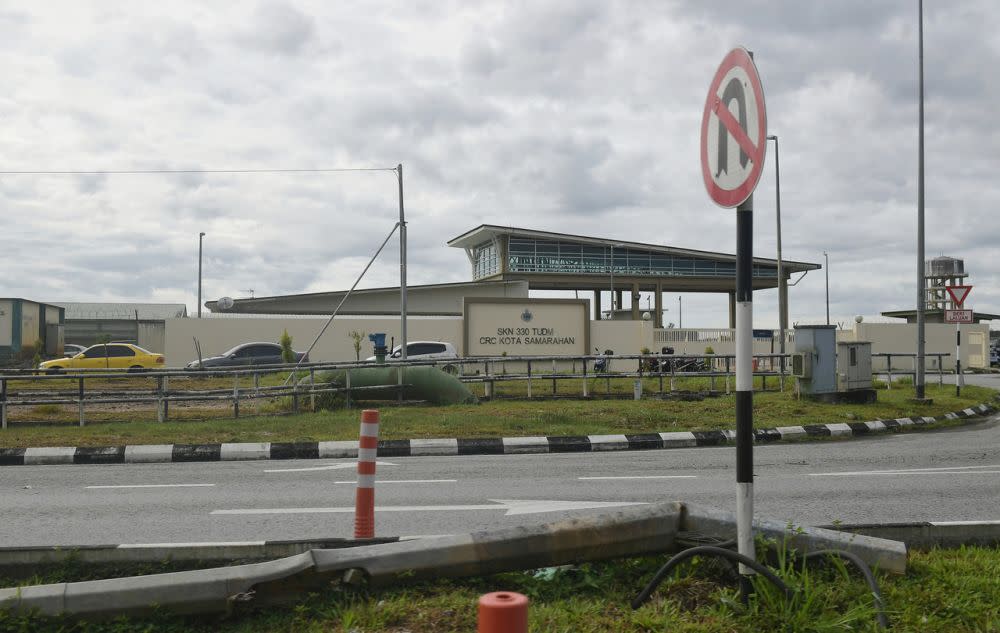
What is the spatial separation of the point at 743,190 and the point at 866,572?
197 cm

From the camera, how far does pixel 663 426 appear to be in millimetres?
14375

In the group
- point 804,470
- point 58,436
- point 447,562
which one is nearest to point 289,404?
point 58,436

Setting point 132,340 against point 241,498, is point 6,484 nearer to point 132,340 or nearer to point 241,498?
point 241,498

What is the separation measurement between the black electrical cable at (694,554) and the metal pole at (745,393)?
0.14 metres

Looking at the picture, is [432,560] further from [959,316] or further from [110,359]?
[110,359]

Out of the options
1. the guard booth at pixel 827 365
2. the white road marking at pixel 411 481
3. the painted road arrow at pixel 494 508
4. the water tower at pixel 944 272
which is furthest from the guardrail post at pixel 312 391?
the water tower at pixel 944 272

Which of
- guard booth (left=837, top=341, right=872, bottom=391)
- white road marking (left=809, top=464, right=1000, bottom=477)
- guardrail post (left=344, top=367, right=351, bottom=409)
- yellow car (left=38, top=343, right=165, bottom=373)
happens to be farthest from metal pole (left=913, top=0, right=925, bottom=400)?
yellow car (left=38, top=343, right=165, bottom=373)

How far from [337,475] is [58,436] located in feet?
19.6

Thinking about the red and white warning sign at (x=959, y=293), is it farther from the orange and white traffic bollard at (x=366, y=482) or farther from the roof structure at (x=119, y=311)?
the roof structure at (x=119, y=311)

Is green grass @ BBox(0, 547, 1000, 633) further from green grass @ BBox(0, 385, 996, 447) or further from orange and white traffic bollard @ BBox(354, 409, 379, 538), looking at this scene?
green grass @ BBox(0, 385, 996, 447)

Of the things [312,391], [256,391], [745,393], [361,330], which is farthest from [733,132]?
[361,330]

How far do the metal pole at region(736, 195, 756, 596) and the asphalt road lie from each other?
2.75 m

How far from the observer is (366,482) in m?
5.65

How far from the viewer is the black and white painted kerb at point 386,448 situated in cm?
1155
